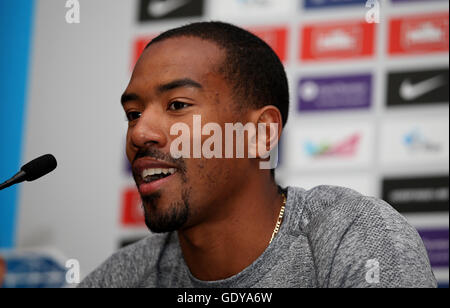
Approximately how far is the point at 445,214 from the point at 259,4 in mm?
1431

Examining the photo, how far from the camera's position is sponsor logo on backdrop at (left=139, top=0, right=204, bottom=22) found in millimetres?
3330

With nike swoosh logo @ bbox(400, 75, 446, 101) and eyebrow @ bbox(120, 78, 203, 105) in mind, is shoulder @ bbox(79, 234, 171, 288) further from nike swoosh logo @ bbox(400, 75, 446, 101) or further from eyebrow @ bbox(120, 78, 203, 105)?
nike swoosh logo @ bbox(400, 75, 446, 101)

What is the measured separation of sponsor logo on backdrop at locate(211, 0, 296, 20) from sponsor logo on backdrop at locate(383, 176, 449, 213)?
1.05 metres

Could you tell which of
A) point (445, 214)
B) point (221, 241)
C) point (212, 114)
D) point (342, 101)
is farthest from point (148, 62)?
point (445, 214)

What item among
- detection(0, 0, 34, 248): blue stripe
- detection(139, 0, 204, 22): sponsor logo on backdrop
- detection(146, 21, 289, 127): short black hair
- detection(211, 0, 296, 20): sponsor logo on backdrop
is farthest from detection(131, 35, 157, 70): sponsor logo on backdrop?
detection(146, 21, 289, 127): short black hair

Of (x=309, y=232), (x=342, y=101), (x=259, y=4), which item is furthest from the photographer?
(x=259, y=4)

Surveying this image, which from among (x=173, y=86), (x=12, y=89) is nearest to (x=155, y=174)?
(x=173, y=86)

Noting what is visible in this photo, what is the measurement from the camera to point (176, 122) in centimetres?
153

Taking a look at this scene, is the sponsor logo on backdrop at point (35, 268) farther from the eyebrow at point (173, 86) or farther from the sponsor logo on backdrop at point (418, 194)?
the eyebrow at point (173, 86)

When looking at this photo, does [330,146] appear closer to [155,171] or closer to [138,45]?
[138,45]

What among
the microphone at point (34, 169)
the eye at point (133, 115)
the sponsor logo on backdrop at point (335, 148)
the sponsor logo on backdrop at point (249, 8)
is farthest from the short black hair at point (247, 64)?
the sponsor logo on backdrop at point (249, 8)

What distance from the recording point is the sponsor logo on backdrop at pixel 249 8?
3.17m

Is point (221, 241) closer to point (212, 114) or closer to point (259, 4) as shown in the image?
point (212, 114)

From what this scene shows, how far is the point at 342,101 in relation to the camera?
3.01 meters
